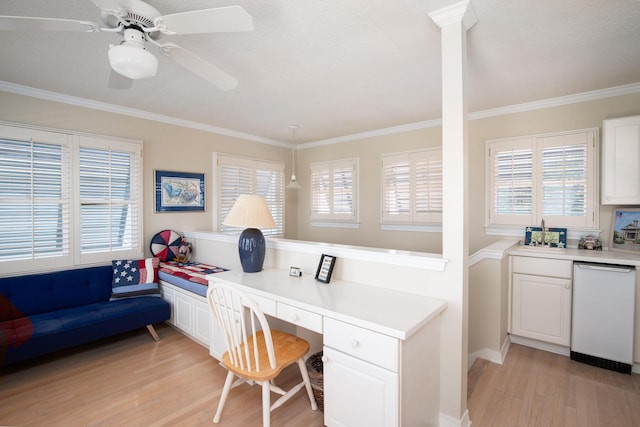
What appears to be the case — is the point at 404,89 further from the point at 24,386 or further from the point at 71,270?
the point at 24,386

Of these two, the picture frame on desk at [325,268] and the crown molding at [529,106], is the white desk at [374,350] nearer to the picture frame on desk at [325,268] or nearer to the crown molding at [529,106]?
the picture frame on desk at [325,268]

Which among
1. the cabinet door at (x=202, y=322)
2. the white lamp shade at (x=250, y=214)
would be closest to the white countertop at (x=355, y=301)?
the white lamp shade at (x=250, y=214)

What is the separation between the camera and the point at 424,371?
1.66m

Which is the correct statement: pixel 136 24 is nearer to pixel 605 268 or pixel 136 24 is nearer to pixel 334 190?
pixel 605 268

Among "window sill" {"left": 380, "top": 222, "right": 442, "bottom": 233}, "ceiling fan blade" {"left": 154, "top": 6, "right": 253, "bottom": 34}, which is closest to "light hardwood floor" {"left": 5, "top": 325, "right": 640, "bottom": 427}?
"window sill" {"left": 380, "top": 222, "right": 442, "bottom": 233}

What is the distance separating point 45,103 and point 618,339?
5.78 metres

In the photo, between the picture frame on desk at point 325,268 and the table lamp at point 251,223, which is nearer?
the picture frame on desk at point 325,268

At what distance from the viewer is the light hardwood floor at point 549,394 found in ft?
6.34

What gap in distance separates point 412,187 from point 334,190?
4.63 ft

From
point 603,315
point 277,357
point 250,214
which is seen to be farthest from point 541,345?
point 250,214

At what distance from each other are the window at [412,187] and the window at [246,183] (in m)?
1.81

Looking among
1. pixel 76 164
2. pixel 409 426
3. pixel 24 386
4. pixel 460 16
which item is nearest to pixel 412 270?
pixel 409 426

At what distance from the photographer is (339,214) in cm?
508

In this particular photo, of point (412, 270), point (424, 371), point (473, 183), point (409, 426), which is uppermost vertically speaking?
point (473, 183)
